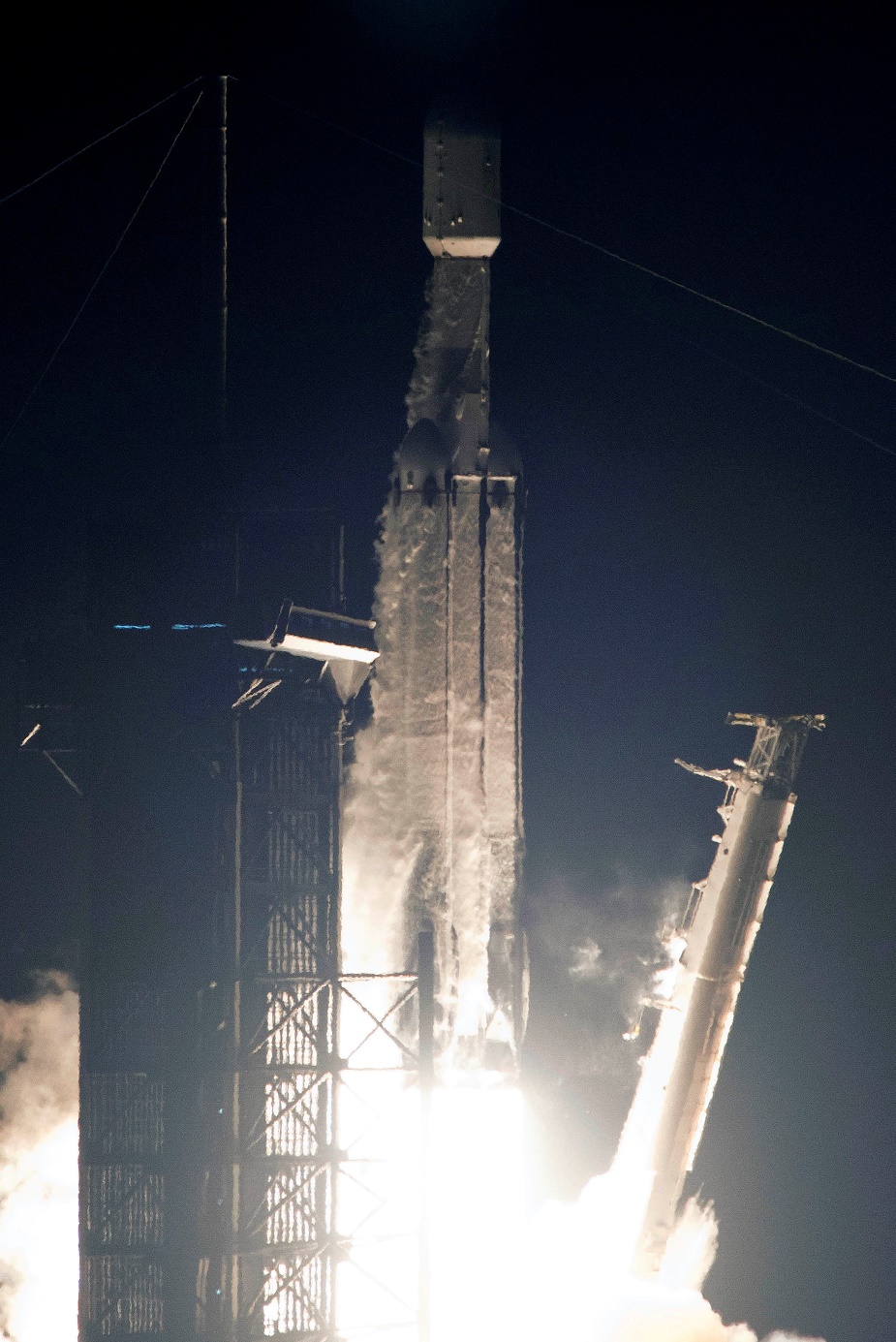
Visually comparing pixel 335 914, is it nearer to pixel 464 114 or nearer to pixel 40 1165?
pixel 40 1165

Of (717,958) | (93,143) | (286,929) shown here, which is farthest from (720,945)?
(93,143)

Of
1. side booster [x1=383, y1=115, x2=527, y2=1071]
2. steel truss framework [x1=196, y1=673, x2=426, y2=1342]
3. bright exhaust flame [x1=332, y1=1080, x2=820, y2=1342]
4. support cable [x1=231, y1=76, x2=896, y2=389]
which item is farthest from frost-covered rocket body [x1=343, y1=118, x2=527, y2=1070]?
support cable [x1=231, y1=76, x2=896, y2=389]

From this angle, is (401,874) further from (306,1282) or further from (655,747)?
(306,1282)

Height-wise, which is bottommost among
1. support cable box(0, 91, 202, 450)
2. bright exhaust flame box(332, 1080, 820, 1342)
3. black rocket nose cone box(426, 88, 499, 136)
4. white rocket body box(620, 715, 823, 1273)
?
bright exhaust flame box(332, 1080, 820, 1342)

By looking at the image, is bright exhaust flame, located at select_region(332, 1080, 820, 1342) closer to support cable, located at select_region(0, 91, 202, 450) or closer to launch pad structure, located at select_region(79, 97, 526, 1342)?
launch pad structure, located at select_region(79, 97, 526, 1342)

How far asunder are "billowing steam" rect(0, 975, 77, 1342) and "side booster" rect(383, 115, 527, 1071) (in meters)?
6.42

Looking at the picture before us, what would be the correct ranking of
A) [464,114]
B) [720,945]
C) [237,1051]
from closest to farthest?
[237,1051], [720,945], [464,114]

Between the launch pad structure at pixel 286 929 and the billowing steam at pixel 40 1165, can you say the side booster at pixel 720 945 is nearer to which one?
the launch pad structure at pixel 286 929

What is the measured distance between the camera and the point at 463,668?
73.4 ft

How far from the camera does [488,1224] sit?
2209 centimetres

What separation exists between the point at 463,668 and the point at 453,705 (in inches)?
24.2

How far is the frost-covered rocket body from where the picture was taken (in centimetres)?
2217

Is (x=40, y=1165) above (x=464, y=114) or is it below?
below

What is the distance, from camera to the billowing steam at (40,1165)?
23.0 meters
